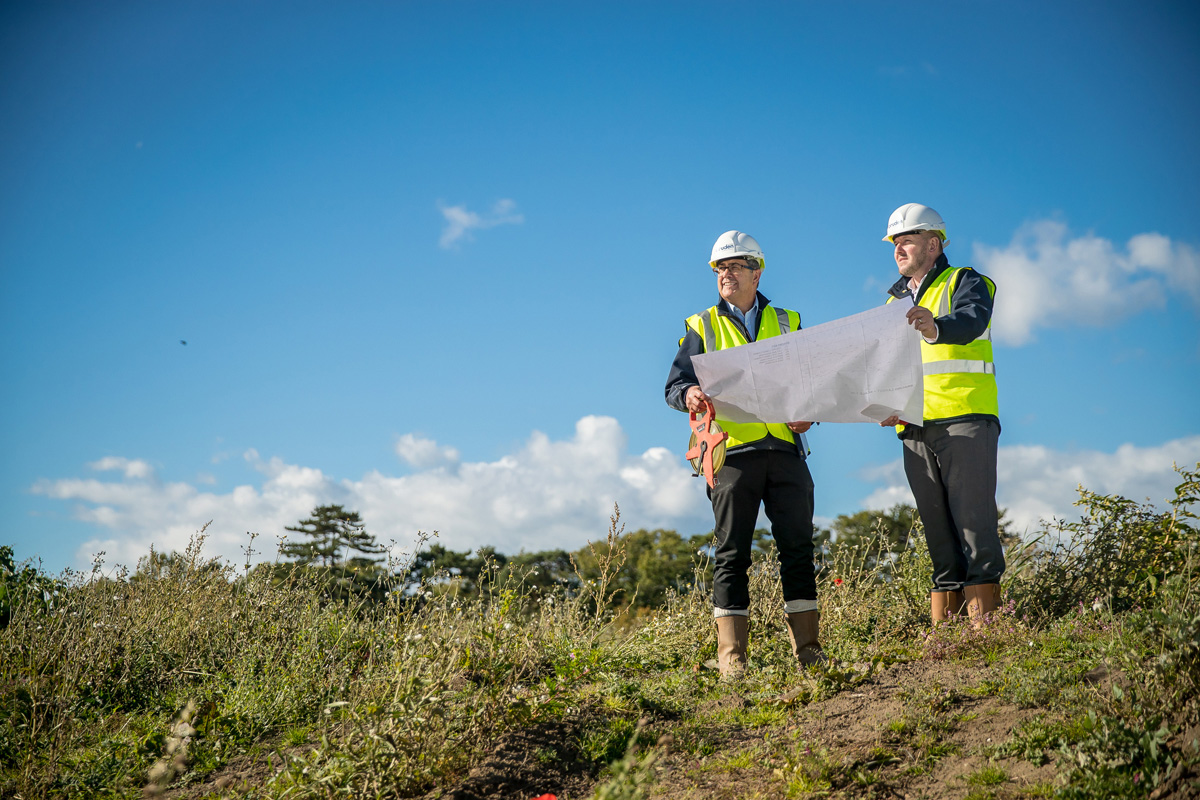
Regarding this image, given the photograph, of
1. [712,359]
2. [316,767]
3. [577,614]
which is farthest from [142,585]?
[712,359]

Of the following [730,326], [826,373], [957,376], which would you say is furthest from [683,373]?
[957,376]

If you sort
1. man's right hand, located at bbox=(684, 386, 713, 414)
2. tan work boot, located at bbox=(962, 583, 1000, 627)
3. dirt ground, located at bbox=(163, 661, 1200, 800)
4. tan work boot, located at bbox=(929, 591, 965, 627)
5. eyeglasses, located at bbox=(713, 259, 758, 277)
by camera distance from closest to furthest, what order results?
1. dirt ground, located at bbox=(163, 661, 1200, 800)
2. tan work boot, located at bbox=(962, 583, 1000, 627)
3. man's right hand, located at bbox=(684, 386, 713, 414)
4. tan work boot, located at bbox=(929, 591, 965, 627)
5. eyeglasses, located at bbox=(713, 259, 758, 277)

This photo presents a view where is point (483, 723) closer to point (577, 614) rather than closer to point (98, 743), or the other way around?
point (577, 614)

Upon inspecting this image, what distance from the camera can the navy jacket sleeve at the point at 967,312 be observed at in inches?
180

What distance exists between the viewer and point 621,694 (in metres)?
4.16

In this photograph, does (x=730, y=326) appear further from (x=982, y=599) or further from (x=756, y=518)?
(x=982, y=599)

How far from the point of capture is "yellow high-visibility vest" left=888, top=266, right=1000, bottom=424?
4.72 meters

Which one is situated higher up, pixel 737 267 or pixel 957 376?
pixel 737 267

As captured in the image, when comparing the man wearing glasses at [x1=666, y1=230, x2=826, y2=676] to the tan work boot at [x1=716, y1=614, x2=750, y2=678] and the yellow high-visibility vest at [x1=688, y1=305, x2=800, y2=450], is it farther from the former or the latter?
the yellow high-visibility vest at [x1=688, y1=305, x2=800, y2=450]

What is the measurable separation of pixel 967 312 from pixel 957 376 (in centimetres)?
38

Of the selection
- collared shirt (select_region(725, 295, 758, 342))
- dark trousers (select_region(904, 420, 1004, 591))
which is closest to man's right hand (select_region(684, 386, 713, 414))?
collared shirt (select_region(725, 295, 758, 342))

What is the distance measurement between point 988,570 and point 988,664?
63cm

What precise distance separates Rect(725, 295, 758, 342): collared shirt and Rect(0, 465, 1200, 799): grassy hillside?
1.52m

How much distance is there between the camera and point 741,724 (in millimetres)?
3830
